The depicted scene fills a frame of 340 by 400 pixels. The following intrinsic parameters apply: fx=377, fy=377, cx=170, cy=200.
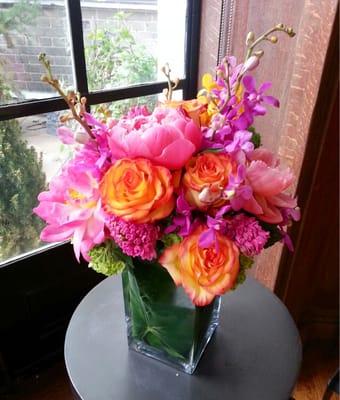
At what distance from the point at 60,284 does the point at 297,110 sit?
0.97 metres

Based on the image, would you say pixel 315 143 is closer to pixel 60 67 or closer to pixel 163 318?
pixel 163 318

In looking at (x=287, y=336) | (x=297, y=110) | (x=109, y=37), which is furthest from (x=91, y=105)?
(x=287, y=336)

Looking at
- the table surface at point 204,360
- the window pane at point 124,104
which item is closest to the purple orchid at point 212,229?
the table surface at point 204,360

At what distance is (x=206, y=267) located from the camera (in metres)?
0.53

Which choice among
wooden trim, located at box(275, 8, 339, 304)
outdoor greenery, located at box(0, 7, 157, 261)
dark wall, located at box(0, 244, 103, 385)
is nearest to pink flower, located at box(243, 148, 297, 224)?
wooden trim, located at box(275, 8, 339, 304)

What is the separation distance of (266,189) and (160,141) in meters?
0.17

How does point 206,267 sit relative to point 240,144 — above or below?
below

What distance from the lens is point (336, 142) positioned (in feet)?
3.41

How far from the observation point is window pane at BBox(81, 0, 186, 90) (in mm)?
1135

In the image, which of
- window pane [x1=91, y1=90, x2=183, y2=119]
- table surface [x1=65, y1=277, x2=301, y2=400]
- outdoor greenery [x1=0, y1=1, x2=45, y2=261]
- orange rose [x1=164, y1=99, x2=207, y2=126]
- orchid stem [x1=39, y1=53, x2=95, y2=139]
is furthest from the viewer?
window pane [x1=91, y1=90, x2=183, y2=119]

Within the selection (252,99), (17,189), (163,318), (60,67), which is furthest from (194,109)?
(17,189)

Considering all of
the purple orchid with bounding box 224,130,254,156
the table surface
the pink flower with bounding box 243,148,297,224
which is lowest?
the table surface

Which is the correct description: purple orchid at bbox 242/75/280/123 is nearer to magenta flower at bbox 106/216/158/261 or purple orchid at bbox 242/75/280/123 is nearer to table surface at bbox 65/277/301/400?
magenta flower at bbox 106/216/158/261

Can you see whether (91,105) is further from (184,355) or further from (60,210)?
(184,355)
